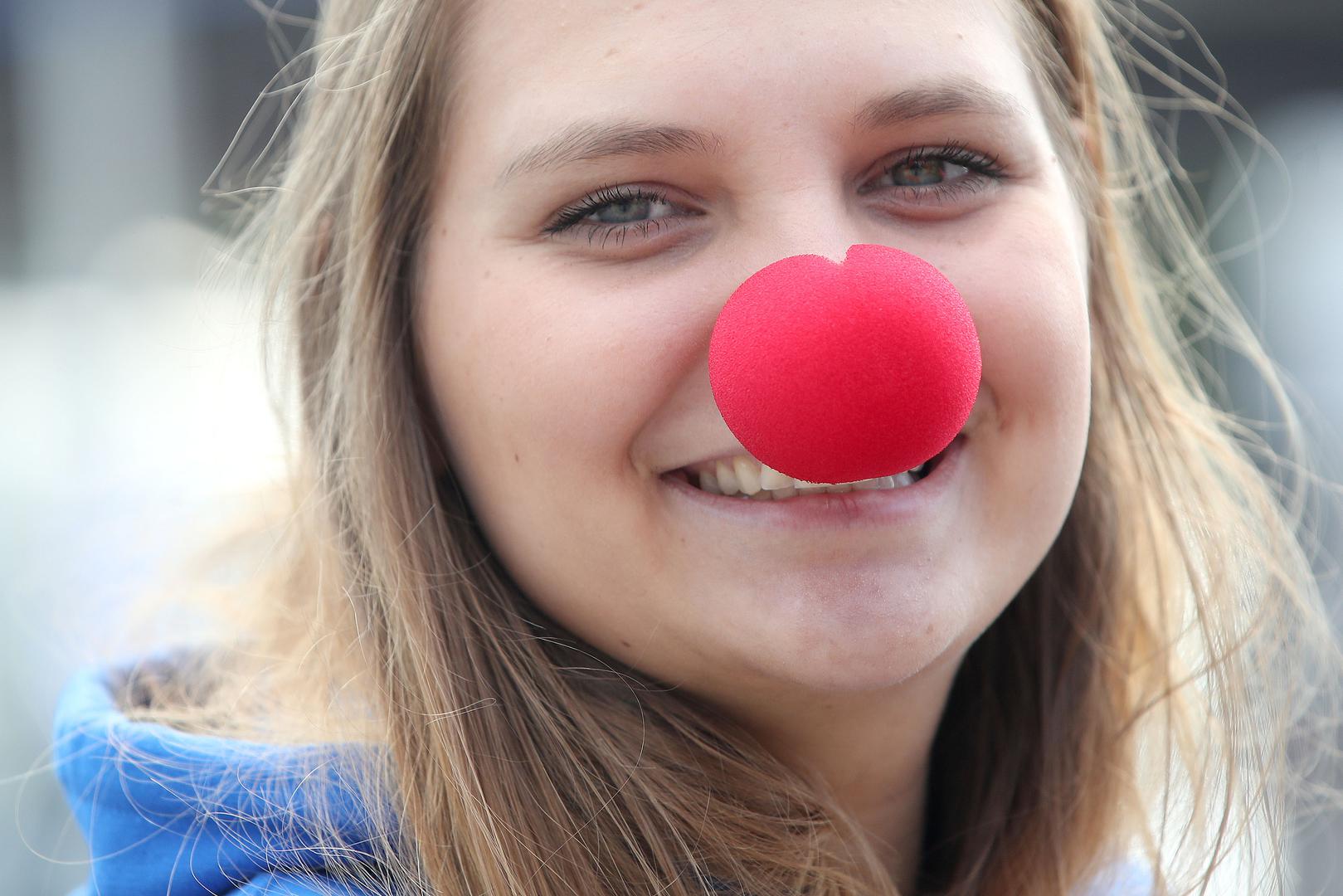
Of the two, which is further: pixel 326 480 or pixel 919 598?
pixel 326 480

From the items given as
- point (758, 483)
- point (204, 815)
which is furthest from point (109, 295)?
point (758, 483)

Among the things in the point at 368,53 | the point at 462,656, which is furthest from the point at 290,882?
the point at 368,53

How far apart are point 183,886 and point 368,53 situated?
0.90 metres

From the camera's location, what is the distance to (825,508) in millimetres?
1130

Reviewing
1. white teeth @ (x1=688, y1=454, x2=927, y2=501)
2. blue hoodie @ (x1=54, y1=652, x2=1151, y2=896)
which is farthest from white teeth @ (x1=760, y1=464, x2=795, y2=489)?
blue hoodie @ (x1=54, y1=652, x2=1151, y2=896)

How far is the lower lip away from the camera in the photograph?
3.70ft

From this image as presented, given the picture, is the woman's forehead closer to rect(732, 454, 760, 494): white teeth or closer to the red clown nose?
the red clown nose

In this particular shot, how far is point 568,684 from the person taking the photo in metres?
1.24

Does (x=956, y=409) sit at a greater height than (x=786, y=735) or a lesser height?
greater

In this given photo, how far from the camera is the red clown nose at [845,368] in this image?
973 mm

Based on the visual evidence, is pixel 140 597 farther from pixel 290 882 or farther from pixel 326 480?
pixel 290 882

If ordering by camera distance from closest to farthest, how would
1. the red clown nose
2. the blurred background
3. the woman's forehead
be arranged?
1. the red clown nose
2. the woman's forehead
3. the blurred background

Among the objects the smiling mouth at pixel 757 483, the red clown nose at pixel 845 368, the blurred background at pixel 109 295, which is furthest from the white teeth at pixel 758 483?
the blurred background at pixel 109 295

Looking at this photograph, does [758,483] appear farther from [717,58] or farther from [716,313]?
[717,58]
